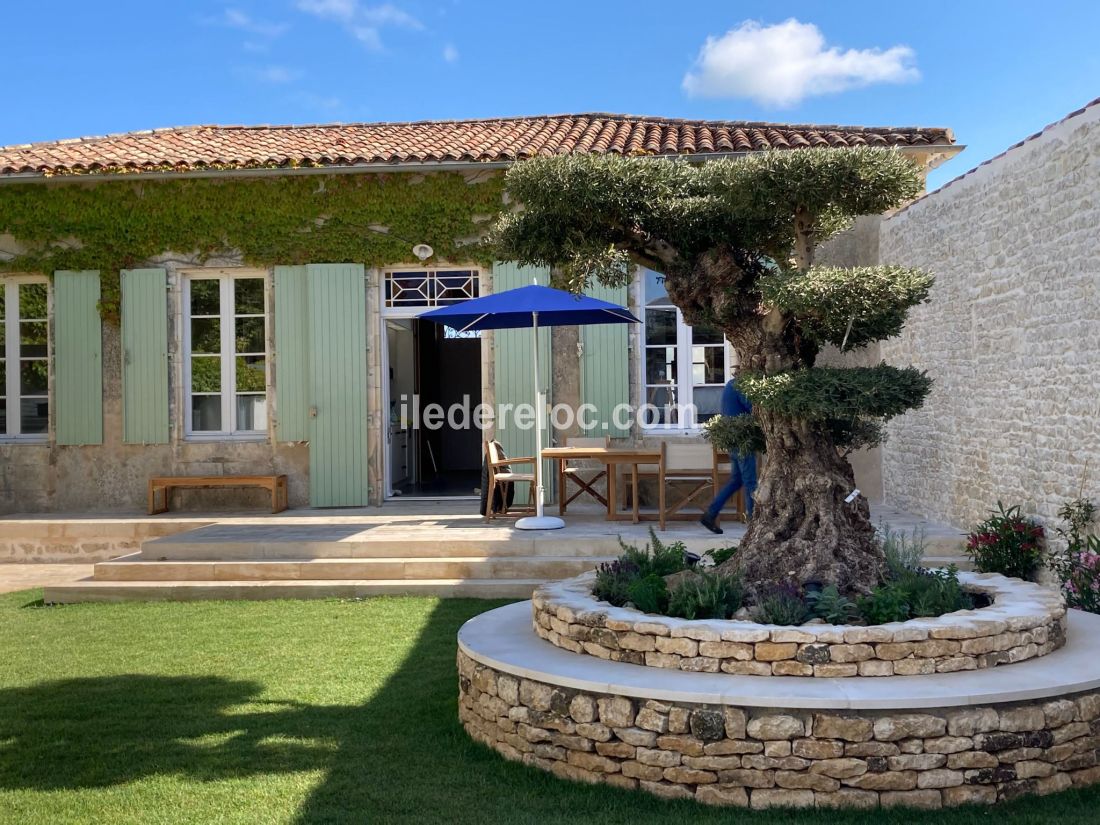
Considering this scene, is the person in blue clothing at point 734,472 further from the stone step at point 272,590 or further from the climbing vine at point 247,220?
the climbing vine at point 247,220

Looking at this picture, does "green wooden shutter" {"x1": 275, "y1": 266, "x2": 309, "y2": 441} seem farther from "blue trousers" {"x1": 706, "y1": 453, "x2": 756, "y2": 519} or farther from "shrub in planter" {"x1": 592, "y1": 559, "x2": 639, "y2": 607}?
"shrub in planter" {"x1": 592, "y1": 559, "x2": 639, "y2": 607}

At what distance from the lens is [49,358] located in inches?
411

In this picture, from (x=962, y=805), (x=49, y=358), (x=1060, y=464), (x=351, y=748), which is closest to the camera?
(x=962, y=805)

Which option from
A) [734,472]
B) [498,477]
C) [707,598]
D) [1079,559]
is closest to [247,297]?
[498,477]

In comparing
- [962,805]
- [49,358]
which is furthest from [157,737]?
[49,358]

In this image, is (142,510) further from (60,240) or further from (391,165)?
(391,165)

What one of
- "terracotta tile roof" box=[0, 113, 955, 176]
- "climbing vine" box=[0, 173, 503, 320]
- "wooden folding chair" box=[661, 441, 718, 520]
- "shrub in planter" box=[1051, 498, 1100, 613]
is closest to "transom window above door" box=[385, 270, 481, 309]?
"climbing vine" box=[0, 173, 503, 320]

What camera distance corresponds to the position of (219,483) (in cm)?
997

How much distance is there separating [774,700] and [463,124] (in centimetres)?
1038

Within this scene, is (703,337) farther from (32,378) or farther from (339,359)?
(32,378)

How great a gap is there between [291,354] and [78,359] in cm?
227

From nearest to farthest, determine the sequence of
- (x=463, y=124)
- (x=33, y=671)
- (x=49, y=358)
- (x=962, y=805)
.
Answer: (x=962, y=805) → (x=33, y=671) → (x=49, y=358) → (x=463, y=124)

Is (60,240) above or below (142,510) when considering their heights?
above

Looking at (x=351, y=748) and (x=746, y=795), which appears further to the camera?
(x=351, y=748)
